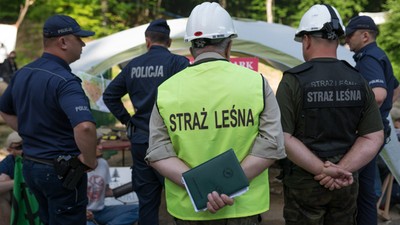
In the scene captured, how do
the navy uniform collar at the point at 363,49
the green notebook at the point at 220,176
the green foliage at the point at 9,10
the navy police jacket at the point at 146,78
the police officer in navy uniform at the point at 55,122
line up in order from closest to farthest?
the green notebook at the point at 220,176
the police officer in navy uniform at the point at 55,122
the navy uniform collar at the point at 363,49
the navy police jacket at the point at 146,78
the green foliage at the point at 9,10

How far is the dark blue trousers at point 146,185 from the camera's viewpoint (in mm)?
4477

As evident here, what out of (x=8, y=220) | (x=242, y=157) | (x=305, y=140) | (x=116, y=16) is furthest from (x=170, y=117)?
(x=116, y=16)

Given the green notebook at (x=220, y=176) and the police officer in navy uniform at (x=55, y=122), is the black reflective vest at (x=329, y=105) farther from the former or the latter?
the police officer in navy uniform at (x=55, y=122)

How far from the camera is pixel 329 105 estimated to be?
9.63 feet

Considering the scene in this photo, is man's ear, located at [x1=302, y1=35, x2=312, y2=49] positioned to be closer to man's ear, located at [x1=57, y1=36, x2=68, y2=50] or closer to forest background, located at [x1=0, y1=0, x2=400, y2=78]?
man's ear, located at [x1=57, y1=36, x2=68, y2=50]

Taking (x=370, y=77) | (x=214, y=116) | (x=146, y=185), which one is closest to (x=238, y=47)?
(x=146, y=185)

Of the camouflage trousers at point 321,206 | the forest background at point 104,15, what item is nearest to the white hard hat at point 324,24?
the camouflage trousers at point 321,206

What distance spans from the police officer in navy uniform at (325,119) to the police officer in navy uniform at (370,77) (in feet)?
2.64

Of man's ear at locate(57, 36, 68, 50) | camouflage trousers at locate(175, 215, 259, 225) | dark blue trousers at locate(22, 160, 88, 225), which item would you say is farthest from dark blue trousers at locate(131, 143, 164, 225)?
camouflage trousers at locate(175, 215, 259, 225)

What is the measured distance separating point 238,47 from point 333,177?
→ 4.12 meters

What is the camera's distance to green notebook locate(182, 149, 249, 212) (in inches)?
86.7

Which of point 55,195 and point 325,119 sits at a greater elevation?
point 325,119

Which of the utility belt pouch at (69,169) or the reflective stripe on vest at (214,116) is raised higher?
the reflective stripe on vest at (214,116)

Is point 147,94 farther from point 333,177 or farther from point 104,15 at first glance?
point 104,15
